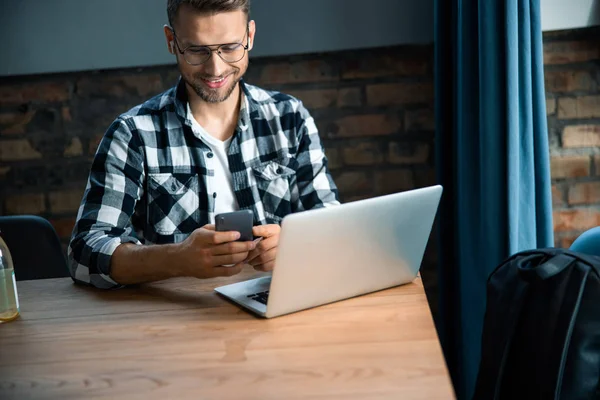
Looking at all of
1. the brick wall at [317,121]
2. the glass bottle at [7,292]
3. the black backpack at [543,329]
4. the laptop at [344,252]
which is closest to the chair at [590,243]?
the black backpack at [543,329]

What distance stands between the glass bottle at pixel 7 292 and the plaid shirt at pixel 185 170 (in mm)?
341

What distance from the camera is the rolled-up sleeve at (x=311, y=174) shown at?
76.8 inches

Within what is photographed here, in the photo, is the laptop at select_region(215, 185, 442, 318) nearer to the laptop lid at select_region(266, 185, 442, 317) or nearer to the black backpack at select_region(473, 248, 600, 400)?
the laptop lid at select_region(266, 185, 442, 317)

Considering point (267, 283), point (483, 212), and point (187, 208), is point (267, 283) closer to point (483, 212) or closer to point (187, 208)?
point (187, 208)

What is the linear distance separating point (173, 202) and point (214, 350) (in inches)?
32.9

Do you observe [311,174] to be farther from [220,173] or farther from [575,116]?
[575,116]

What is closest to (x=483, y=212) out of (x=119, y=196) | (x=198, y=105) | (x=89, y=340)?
(x=198, y=105)

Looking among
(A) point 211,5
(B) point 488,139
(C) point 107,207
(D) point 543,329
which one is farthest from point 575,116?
(C) point 107,207

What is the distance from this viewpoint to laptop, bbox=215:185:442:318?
1146 millimetres

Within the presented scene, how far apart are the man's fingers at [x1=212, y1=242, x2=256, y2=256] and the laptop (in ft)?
0.27

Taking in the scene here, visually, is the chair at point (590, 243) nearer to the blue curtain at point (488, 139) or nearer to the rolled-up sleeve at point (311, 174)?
the blue curtain at point (488, 139)

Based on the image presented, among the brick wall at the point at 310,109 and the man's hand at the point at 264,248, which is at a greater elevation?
the brick wall at the point at 310,109

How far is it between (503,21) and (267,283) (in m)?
0.95

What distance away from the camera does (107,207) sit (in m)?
1.69
